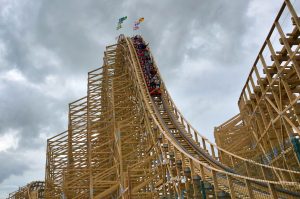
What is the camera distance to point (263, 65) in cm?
1124

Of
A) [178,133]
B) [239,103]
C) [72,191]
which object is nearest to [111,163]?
[72,191]

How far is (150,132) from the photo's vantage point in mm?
13961

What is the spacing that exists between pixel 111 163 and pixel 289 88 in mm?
9893

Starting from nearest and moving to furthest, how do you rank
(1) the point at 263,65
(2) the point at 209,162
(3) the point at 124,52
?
(1) the point at 263,65 → (2) the point at 209,162 → (3) the point at 124,52

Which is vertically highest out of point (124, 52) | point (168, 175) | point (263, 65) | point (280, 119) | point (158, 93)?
point (124, 52)

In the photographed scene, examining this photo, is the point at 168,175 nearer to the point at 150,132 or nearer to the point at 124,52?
the point at 150,132

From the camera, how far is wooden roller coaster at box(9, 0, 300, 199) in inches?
345

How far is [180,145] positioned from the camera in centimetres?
1405

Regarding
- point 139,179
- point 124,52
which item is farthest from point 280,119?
point 124,52

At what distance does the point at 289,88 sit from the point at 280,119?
Result: 1.11m

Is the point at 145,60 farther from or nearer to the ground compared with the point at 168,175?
farther from the ground

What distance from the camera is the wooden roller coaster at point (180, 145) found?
8.77m

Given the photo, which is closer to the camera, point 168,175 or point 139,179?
point 168,175

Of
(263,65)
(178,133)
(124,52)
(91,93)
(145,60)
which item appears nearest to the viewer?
(263,65)
